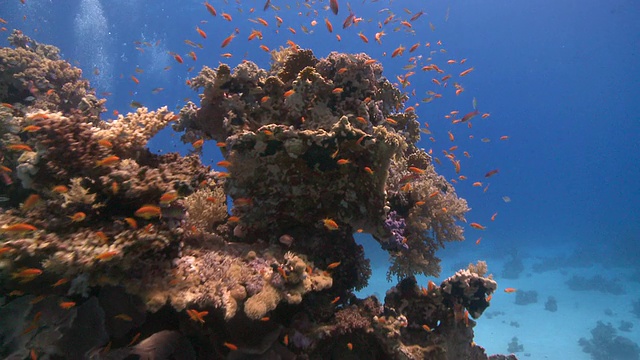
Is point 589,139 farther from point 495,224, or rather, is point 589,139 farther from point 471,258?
Answer: point 471,258

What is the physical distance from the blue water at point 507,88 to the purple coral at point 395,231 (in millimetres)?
25303

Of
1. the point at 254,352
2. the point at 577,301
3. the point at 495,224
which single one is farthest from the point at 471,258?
the point at 254,352

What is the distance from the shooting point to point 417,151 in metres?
7.57

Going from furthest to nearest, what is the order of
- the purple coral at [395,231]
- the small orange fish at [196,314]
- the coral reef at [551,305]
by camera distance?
the coral reef at [551,305] < the purple coral at [395,231] < the small orange fish at [196,314]

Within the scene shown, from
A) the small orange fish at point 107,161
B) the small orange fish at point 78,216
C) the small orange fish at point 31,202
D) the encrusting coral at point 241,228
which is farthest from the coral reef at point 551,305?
the small orange fish at point 31,202

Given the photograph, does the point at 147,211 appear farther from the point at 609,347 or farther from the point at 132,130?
the point at 609,347

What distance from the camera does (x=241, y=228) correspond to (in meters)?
5.59

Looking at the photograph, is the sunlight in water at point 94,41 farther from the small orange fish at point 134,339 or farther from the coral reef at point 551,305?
the coral reef at point 551,305

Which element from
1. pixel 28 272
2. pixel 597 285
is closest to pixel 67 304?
pixel 28 272

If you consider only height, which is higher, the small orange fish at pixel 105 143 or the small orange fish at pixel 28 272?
the small orange fish at pixel 105 143

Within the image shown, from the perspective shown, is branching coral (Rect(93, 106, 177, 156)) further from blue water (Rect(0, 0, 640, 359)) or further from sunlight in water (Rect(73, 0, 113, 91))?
sunlight in water (Rect(73, 0, 113, 91))

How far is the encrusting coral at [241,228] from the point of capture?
3807 millimetres

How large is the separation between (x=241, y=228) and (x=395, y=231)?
261 centimetres

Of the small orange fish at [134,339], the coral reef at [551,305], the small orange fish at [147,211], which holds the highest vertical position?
the coral reef at [551,305]
